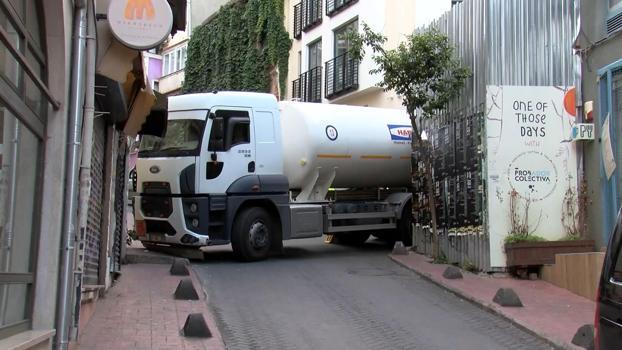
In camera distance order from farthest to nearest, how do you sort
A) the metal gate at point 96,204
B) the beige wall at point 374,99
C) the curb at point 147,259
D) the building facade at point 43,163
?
the beige wall at point 374,99 < the curb at point 147,259 < the metal gate at point 96,204 < the building facade at point 43,163

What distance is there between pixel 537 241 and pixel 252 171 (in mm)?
5406

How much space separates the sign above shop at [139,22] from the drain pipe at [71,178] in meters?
0.76

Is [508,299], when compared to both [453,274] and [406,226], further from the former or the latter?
[406,226]

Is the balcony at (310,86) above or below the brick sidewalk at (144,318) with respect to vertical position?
above

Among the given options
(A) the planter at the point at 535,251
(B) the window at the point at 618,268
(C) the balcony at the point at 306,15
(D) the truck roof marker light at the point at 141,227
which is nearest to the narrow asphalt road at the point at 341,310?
(A) the planter at the point at 535,251

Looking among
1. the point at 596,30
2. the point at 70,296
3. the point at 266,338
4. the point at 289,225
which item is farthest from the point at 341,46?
the point at 70,296

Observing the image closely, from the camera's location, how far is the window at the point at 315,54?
26906mm

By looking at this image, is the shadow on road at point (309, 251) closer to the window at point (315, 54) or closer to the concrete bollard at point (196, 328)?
the concrete bollard at point (196, 328)

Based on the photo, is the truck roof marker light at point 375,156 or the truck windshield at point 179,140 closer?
the truck windshield at point 179,140

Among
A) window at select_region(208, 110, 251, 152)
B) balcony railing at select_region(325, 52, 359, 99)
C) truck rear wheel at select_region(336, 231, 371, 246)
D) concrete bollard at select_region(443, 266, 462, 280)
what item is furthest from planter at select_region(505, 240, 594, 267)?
balcony railing at select_region(325, 52, 359, 99)

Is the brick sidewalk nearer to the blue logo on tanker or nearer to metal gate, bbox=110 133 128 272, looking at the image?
metal gate, bbox=110 133 128 272

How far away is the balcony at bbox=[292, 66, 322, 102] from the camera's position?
26.2m

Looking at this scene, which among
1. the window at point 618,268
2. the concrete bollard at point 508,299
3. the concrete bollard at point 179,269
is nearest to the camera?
the window at point 618,268

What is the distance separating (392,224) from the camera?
1492 centimetres
